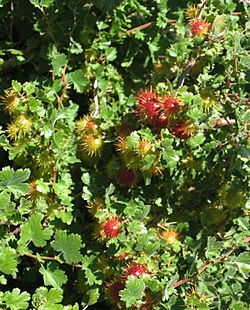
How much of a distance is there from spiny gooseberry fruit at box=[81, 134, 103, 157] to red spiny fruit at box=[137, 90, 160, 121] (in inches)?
6.1

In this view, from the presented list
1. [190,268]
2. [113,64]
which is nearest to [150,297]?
[190,268]

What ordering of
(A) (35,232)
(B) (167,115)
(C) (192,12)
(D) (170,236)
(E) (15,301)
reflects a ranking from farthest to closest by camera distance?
(C) (192,12)
(D) (170,236)
(B) (167,115)
(A) (35,232)
(E) (15,301)

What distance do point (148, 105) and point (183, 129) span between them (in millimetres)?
121

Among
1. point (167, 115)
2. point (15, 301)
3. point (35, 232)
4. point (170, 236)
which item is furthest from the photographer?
point (170, 236)

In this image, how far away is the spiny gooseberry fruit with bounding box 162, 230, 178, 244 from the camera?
80.4 inches

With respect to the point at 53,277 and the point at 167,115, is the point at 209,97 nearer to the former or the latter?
the point at 167,115

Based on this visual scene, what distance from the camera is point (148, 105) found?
1.98m

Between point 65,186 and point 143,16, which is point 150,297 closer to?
point 65,186

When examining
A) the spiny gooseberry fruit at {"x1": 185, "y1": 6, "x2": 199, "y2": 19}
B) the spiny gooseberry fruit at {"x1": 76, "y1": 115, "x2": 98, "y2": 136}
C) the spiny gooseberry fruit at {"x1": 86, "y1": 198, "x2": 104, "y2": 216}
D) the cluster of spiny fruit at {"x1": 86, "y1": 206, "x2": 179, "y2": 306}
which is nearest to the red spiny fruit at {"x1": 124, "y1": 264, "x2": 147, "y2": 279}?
the cluster of spiny fruit at {"x1": 86, "y1": 206, "x2": 179, "y2": 306}

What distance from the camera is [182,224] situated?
6.97 feet

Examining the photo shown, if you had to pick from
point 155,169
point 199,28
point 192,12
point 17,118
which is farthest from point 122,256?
→ point 192,12

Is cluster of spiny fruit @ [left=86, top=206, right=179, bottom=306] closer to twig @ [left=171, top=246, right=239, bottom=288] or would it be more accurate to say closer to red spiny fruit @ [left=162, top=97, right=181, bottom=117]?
twig @ [left=171, top=246, right=239, bottom=288]

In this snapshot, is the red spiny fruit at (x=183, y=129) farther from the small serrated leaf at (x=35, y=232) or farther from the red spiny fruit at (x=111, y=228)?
the small serrated leaf at (x=35, y=232)

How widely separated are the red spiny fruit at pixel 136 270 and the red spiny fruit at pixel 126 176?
11.3 inches
